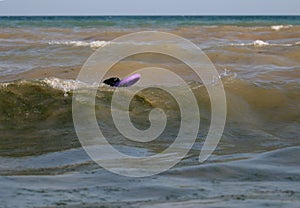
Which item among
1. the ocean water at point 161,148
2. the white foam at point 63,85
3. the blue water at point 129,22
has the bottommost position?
the ocean water at point 161,148

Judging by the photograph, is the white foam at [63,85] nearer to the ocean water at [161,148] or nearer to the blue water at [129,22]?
the ocean water at [161,148]

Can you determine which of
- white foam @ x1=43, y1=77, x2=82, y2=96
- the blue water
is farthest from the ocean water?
the blue water

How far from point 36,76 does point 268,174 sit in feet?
19.4

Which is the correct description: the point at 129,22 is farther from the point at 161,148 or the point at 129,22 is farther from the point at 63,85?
the point at 161,148

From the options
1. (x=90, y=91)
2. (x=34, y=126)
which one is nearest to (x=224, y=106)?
(x=90, y=91)

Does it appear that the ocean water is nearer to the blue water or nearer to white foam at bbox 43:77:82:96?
white foam at bbox 43:77:82:96

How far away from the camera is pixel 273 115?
6.29m

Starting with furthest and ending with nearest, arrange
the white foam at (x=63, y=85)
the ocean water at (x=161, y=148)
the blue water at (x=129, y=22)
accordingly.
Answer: the blue water at (x=129, y=22) < the white foam at (x=63, y=85) < the ocean water at (x=161, y=148)

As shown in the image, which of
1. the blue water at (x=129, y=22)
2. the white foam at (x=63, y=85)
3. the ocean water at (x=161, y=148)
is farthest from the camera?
the blue water at (x=129, y=22)

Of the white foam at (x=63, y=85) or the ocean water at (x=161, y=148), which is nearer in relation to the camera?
the ocean water at (x=161, y=148)

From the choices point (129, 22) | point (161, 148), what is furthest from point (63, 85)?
point (129, 22)

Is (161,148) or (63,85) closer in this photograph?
(161,148)

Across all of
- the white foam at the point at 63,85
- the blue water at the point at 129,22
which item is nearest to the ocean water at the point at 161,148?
the white foam at the point at 63,85

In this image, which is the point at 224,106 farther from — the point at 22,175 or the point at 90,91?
the point at 22,175
